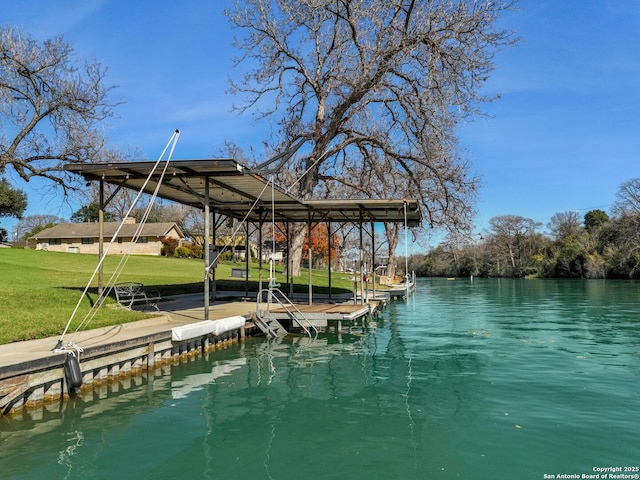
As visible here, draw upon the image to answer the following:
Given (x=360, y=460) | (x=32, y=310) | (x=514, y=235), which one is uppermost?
(x=514, y=235)

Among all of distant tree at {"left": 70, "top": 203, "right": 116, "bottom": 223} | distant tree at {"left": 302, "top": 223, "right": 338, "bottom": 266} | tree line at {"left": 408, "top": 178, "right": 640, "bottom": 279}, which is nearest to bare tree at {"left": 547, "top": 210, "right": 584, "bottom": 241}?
tree line at {"left": 408, "top": 178, "right": 640, "bottom": 279}

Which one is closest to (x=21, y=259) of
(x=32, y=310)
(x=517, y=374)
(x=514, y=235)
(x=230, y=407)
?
(x=32, y=310)

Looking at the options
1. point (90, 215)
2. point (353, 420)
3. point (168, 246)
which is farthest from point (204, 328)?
point (90, 215)

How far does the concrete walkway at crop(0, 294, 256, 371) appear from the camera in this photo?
793 cm

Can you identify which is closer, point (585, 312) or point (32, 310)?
point (32, 310)

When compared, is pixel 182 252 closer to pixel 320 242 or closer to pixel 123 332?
pixel 320 242

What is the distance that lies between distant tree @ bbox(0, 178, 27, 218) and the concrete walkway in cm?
4630

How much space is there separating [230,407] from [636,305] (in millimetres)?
24514

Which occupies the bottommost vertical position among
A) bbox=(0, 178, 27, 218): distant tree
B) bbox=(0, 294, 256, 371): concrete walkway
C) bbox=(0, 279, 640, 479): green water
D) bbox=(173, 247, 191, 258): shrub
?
bbox=(0, 279, 640, 479): green water

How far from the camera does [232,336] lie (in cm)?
1397

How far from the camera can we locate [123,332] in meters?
10.7

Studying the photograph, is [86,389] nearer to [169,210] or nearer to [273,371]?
[273,371]

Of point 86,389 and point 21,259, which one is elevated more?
point 21,259

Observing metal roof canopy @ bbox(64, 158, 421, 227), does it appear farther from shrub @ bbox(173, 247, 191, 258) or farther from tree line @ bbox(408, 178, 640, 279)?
shrub @ bbox(173, 247, 191, 258)
